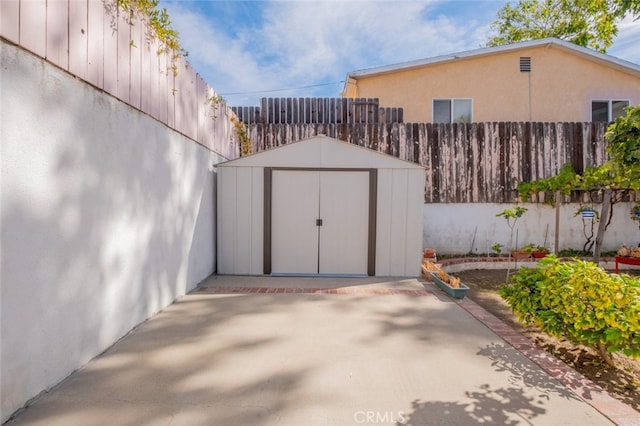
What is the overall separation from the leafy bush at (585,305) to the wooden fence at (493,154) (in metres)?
5.21

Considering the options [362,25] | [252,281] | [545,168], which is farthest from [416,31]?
[252,281]

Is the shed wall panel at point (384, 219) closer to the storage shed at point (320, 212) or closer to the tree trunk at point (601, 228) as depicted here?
the storage shed at point (320, 212)

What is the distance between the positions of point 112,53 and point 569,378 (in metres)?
4.86

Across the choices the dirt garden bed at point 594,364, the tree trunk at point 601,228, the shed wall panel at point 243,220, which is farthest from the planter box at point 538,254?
the shed wall panel at point 243,220

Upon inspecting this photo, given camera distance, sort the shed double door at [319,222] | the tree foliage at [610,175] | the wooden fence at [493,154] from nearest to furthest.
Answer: the tree foliage at [610,175], the shed double door at [319,222], the wooden fence at [493,154]

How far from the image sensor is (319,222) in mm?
6418

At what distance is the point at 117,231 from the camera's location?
3273mm

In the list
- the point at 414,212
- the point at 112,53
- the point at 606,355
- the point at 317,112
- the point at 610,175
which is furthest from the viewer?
the point at 317,112

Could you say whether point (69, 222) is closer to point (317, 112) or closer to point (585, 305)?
point (585, 305)

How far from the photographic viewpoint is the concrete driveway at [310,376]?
86.7 inches

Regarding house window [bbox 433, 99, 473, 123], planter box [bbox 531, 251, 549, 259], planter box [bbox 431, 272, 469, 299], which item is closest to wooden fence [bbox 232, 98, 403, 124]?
house window [bbox 433, 99, 473, 123]

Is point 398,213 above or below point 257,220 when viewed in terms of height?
above

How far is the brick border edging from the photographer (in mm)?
2209

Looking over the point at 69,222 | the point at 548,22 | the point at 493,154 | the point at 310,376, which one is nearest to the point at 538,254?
the point at 493,154
